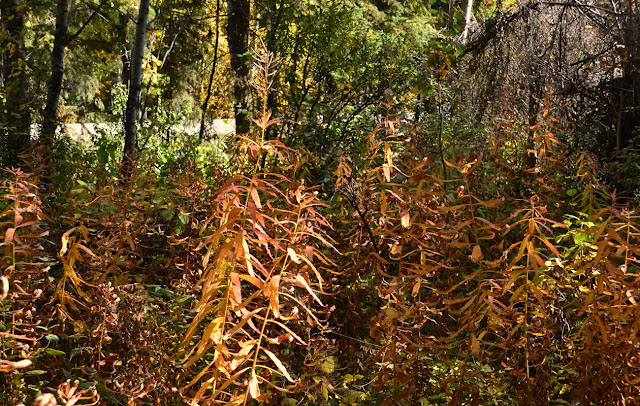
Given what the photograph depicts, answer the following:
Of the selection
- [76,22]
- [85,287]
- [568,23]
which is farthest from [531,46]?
[76,22]

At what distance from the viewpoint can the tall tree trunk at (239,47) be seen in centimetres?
755

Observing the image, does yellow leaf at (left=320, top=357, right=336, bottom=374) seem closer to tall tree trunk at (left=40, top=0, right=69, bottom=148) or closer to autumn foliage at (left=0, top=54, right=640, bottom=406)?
autumn foliage at (left=0, top=54, right=640, bottom=406)

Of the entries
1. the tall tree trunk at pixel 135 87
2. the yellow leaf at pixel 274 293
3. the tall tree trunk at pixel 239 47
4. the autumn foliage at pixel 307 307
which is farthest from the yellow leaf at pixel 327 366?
the tall tree trunk at pixel 239 47

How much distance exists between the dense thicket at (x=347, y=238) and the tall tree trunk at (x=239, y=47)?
39 millimetres

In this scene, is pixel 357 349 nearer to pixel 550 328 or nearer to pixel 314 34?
pixel 550 328

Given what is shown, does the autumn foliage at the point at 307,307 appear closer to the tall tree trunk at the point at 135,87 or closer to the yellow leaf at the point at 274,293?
the yellow leaf at the point at 274,293

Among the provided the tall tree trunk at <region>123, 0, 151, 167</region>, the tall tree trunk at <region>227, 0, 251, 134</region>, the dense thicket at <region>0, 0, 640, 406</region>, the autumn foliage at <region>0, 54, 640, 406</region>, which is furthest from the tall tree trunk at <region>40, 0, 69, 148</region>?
the autumn foliage at <region>0, 54, 640, 406</region>

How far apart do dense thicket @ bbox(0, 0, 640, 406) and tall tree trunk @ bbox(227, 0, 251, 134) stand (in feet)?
0.13

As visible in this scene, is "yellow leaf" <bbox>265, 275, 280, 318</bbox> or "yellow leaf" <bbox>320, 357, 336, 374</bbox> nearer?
"yellow leaf" <bbox>265, 275, 280, 318</bbox>

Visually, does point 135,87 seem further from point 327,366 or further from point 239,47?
point 327,366

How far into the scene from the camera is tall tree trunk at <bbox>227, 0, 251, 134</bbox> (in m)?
7.55

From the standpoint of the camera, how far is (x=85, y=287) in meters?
2.62

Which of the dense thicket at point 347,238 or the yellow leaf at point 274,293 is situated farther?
the dense thicket at point 347,238

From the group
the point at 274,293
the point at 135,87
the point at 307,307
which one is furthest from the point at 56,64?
the point at 274,293
